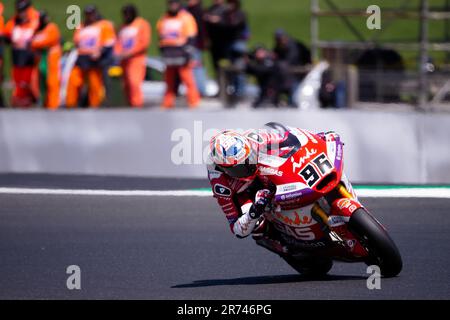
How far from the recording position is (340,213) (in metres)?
8.27

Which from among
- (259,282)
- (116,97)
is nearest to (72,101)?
(116,97)

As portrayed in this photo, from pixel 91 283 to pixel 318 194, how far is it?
204 centimetres

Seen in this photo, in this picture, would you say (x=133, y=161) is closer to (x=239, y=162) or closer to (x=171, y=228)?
(x=171, y=228)

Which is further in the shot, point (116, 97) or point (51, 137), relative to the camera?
point (116, 97)

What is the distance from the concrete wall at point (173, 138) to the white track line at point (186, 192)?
0.33 metres

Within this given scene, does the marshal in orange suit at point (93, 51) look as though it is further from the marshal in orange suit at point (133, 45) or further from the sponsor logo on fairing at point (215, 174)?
the sponsor logo on fairing at point (215, 174)

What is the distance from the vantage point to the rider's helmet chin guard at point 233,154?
791cm

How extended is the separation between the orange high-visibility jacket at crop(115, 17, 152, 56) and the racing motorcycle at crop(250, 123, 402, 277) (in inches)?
336

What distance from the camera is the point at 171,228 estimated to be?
447 inches

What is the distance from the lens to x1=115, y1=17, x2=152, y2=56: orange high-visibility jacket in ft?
55.0

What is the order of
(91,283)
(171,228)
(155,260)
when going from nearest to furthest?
(91,283) < (155,260) < (171,228)

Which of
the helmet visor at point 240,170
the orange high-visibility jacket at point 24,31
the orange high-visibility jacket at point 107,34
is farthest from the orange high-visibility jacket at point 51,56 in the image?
the helmet visor at point 240,170

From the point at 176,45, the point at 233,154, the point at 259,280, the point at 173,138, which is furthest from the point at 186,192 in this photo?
the point at 233,154

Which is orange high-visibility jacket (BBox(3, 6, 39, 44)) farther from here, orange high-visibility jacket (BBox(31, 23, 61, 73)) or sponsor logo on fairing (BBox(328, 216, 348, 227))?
sponsor logo on fairing (BBox(328, 216, 348, 227))
